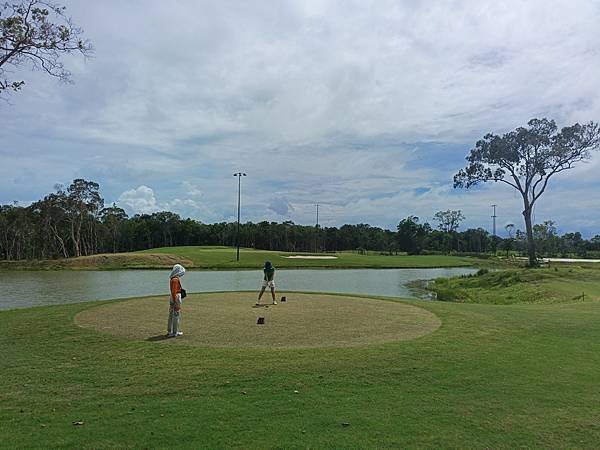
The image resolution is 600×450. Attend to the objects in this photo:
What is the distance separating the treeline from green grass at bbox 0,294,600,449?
83.6 metres

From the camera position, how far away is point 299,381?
8719mm

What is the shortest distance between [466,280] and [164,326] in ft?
109

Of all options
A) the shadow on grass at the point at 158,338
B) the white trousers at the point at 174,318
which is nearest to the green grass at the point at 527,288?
the white trousers at the point at 174,318

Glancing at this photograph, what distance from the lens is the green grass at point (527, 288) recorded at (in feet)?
91.1

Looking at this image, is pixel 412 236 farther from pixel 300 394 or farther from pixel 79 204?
pixel 300 394

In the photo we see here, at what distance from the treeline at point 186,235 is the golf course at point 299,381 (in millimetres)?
80105

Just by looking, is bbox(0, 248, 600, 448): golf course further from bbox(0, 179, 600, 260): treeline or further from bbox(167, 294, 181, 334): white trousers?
bbox(0, 179, 600, 260): treeline

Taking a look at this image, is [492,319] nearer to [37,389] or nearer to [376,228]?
[37,389]

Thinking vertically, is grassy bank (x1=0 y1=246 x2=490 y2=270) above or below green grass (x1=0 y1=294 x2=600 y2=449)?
above

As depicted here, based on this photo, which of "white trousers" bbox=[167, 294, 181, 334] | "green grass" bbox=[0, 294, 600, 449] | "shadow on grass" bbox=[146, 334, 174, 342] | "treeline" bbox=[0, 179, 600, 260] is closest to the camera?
"green grass" bbox=[0, 294, 600, 449]

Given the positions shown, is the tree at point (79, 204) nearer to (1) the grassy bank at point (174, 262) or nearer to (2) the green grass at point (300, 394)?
(1) the grassy bank at point (174, 262)

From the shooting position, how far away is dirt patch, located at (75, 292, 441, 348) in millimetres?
11938

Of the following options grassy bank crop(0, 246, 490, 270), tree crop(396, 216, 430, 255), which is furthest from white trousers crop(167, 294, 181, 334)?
tree crop(396, 216, 430, 255)

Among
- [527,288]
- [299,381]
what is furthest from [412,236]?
[299,381]
